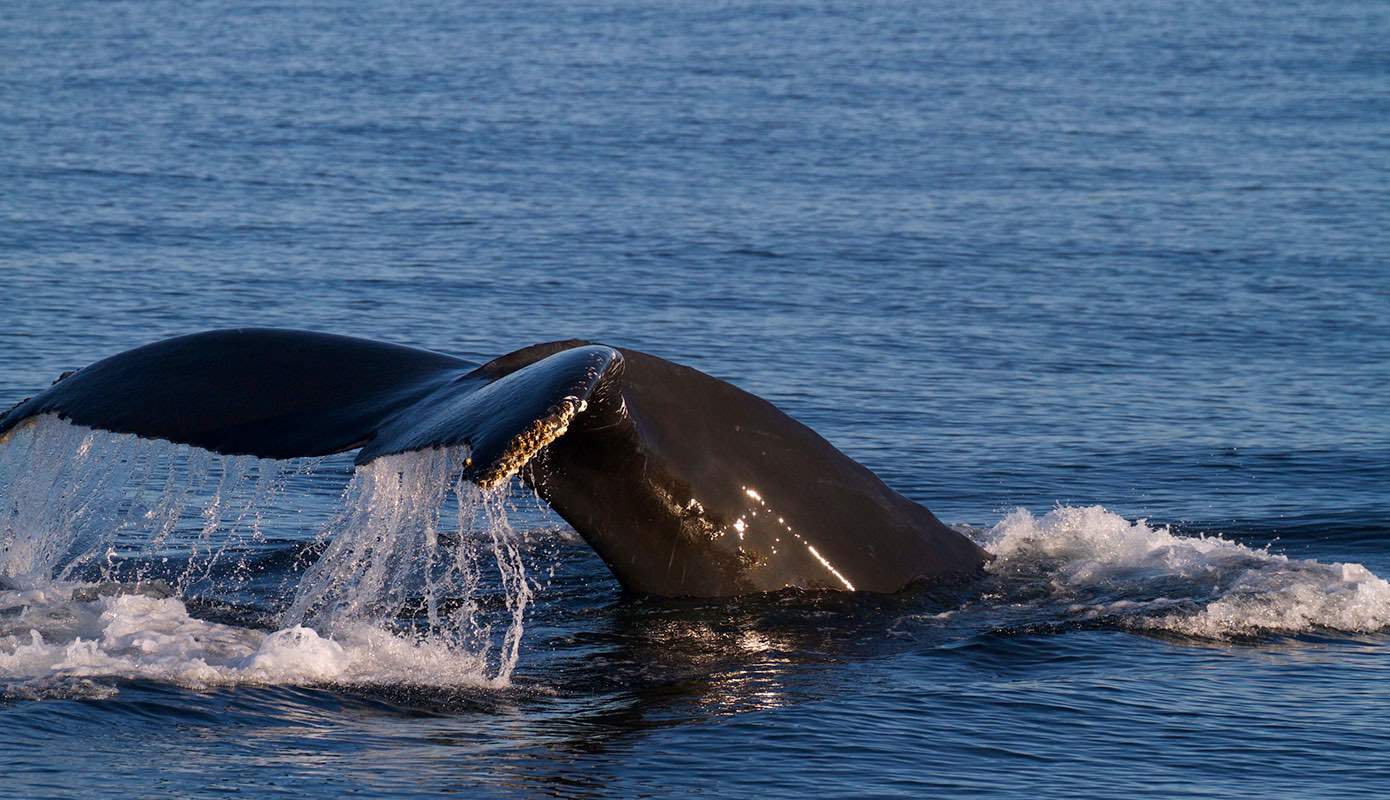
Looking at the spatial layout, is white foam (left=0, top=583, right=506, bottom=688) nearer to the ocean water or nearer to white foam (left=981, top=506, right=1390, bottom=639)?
the ocean water

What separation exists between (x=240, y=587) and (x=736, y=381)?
5650mm

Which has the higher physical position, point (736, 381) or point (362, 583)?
point (736, 381)

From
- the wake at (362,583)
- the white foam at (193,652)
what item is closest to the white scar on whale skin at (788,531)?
the wake at (362,583)

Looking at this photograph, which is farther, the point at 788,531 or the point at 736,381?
the point at 736,381

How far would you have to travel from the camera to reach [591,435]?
240 inches

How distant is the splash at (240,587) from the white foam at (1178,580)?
6.71ft

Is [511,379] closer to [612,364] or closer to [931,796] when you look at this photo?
[612,364]

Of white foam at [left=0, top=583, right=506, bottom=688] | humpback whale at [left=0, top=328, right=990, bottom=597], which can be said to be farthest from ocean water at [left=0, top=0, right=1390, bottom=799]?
humpback whale at [left=0, top=328, right=990, bottom=597]

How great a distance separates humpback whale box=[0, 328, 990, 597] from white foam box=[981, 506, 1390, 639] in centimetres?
62

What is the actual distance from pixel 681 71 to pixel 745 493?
23.9 m

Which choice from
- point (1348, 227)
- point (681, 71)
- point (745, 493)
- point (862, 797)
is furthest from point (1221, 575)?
point (681, 71)

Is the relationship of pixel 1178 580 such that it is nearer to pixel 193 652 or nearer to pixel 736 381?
pixel 193 652

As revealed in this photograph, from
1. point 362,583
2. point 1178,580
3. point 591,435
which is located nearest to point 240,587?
point 362,583

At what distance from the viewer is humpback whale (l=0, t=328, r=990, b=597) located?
5.22m
